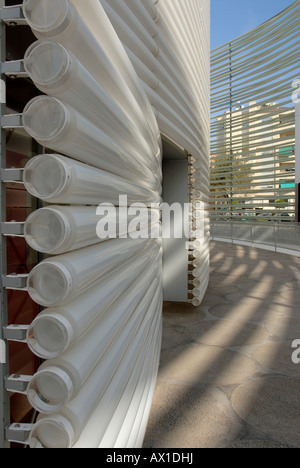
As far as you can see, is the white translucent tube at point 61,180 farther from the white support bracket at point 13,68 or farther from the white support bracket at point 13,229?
the white support bracket at point 13,68

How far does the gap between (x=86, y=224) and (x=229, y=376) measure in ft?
8.40

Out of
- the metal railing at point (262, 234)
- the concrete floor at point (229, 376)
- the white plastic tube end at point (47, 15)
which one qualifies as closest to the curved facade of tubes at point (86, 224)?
the white plastic tube end at point (47, 15)

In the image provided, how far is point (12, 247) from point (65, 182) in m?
0.72

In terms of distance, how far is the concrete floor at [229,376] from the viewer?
91.6 inches

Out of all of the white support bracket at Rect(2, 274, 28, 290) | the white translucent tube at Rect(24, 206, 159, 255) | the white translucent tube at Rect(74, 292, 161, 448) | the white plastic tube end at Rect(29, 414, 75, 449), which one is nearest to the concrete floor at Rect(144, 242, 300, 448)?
the white translucent tube at Rect(74, 292, 161, 448)

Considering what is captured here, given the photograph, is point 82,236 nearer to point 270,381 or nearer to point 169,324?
point 270,381

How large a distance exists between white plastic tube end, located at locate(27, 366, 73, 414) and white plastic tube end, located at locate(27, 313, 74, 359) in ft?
0.16

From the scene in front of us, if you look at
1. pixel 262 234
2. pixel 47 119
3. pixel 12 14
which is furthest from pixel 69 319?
pixel 262 234

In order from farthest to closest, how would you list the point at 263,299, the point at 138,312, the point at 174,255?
the point at 263,299 < the point at 174,255 < the point at 138,312

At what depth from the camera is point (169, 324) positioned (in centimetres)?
447

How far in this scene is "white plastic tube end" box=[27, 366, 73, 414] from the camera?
37.7 inches

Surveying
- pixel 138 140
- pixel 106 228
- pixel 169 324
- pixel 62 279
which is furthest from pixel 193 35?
pixel 62 279

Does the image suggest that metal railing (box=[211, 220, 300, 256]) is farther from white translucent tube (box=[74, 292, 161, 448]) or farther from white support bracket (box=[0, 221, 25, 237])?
white support bracket (box=[0, 221, 25, 237])

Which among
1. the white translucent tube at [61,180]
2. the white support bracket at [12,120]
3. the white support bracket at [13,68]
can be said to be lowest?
the white translucent tube at [61,180]
